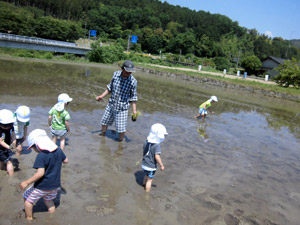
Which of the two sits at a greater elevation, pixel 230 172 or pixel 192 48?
pixel 192 48

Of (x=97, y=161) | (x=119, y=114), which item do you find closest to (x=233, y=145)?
(x=119, y=114)

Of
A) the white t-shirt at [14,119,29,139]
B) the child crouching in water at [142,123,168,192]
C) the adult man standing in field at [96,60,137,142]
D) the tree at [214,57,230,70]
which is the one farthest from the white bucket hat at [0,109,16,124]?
the tree at [214,57,230,70]

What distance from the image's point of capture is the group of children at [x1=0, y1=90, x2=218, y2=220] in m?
3.35

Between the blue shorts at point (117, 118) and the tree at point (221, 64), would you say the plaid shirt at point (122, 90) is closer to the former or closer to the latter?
the blue shorts at point (117, 118)

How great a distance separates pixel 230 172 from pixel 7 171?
452 centimetres

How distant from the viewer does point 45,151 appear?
3.35m

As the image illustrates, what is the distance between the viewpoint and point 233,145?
25.8 feet

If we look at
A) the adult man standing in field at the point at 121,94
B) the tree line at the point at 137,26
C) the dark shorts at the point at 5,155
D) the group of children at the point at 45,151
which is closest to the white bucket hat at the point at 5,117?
the group of children at the point at 45,151

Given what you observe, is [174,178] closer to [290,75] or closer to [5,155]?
[5,155]

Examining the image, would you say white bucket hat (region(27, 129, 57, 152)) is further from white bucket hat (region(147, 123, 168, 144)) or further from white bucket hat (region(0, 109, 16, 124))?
white bucket hat (region(147, 123, 168, 144))

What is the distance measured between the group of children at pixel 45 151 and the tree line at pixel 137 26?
78930mm

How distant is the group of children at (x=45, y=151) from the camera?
3348mm

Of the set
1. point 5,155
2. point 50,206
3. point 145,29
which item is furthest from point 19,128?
point 145,29

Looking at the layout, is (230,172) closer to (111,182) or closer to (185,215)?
(185,215)
